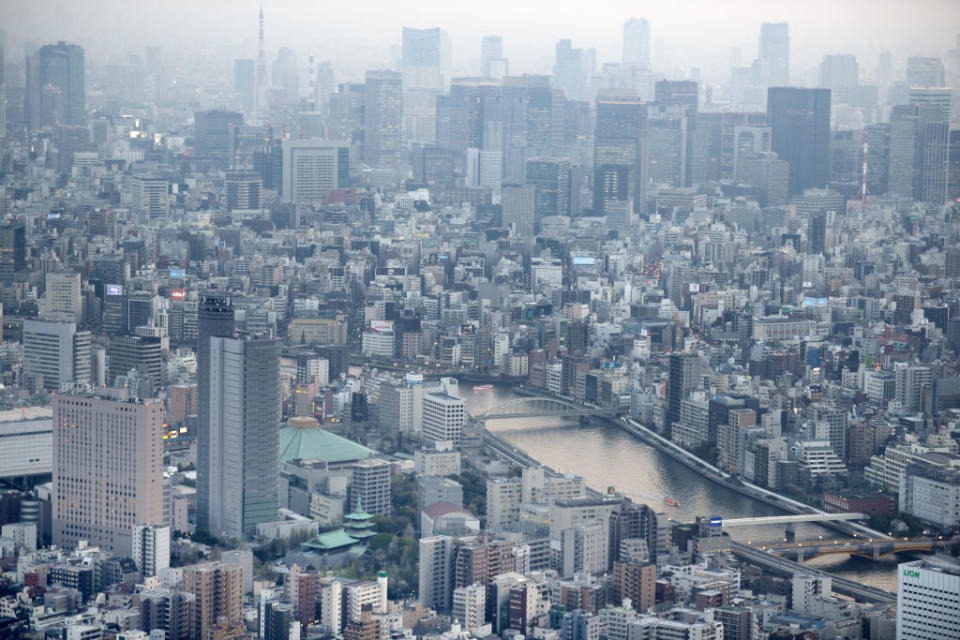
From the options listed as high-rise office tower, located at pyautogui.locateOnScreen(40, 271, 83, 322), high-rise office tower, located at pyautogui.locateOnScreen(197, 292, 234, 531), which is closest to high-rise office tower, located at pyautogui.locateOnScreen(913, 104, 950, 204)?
high-rise office tower, located at pyautogui.locateOnScreen(40, 271, 83, 322)

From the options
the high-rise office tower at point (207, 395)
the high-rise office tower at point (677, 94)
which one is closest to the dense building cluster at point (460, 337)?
the high-rise office tower at point (207, 395)

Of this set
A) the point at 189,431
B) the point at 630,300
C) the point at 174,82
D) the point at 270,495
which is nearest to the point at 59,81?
the point at 174,82

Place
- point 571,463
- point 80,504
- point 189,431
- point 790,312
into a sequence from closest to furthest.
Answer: point 80,504
point 189,431
point 571,463
point 790,312

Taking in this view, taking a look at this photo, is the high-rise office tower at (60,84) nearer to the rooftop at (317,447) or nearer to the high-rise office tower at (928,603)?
the rooftop at (317,447)

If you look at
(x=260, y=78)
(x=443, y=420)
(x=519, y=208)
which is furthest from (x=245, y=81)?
(x=443, y=420)

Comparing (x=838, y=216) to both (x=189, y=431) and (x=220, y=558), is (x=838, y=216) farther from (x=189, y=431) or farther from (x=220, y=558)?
(x=220, y=558)
